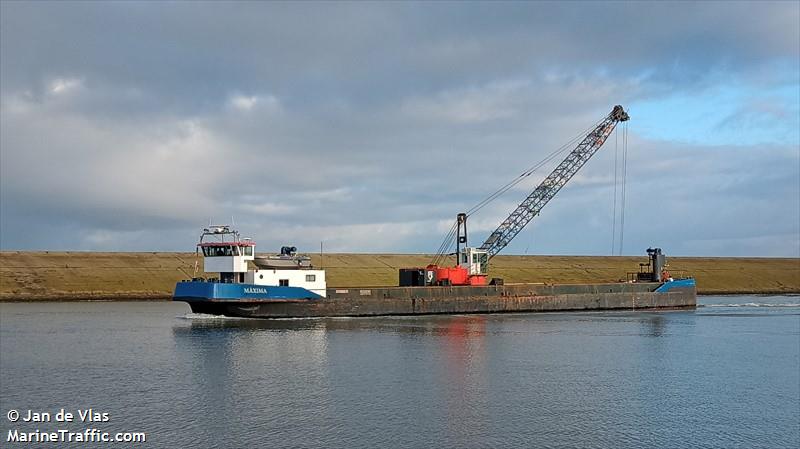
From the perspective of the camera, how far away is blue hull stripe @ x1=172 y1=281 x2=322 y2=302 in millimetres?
59938

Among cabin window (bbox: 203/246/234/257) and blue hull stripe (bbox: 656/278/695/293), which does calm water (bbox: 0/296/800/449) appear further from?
blue hull stripe (bbox: 656/278/695/293)

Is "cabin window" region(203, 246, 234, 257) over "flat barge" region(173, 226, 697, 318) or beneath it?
over

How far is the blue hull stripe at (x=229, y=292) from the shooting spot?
59.9 m

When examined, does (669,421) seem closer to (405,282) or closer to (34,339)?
(34,339)

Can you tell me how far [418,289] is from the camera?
2837 inches

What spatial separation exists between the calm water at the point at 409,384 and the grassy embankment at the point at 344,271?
49240mm

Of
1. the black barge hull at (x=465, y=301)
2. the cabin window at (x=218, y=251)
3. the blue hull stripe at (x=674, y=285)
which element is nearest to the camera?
the black barge hull at (x=465, y=301)

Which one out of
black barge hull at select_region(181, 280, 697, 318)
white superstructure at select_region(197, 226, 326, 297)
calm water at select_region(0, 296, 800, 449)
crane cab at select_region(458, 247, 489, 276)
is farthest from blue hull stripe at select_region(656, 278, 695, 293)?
white superstructure at select_region(197, 226, 326, 297)

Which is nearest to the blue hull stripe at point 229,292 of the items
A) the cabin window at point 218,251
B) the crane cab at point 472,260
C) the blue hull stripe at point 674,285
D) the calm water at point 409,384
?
the calm water at point 409,384

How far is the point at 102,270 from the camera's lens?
384ft

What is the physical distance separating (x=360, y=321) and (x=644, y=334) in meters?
24.0

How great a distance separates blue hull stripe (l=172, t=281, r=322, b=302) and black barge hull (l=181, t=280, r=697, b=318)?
0.30m

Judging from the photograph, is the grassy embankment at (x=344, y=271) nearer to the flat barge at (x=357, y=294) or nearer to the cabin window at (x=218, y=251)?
the cabin window at (x=218, y=251)

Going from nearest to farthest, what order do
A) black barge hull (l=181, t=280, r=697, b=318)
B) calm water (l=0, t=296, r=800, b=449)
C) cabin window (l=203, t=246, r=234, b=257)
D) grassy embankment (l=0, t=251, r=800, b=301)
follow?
calm water (l=0, t=296, r=800, b=449) < black barge hull (l=181, t=280, r=697, b=318) < cabin window (l=203, t=246, r=234, b=257) < grassy embankment (l=0, t=251, r=800, b=301)
